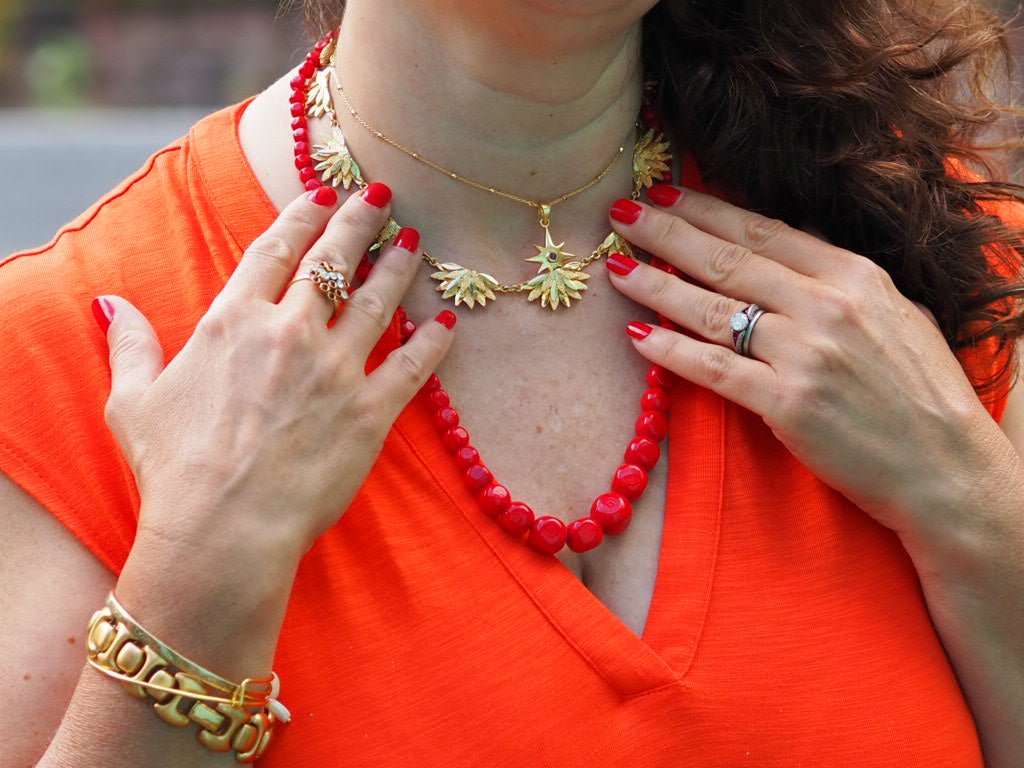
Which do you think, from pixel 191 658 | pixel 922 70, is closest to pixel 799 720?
pixel 191 658

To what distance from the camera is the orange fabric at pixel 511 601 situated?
1406 mm

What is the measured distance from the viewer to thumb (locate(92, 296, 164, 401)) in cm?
142

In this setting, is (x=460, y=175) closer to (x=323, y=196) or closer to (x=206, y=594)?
(x=323, y=196)

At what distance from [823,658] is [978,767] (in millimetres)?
261

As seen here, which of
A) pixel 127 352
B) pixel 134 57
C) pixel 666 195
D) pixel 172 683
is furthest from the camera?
pixel 134 57

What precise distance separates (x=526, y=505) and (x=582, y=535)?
8 centimetres

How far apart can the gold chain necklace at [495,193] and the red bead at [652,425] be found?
0.63 feet

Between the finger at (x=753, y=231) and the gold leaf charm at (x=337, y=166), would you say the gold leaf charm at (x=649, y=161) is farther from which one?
the gold leaf charm at (x=337, y=166)

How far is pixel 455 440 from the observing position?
1.56m

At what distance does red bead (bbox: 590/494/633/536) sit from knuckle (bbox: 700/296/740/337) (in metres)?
0.25

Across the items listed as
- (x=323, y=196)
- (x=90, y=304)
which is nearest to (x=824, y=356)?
(x=323, y=196)

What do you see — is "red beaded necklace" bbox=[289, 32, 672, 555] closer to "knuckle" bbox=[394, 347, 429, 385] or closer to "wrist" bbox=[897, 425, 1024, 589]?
"knuckle" bbox=[394, 347, 429, 385]

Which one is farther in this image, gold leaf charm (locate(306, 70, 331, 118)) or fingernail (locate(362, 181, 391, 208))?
gold leaf charm (locate(306, 70, 331, 118))

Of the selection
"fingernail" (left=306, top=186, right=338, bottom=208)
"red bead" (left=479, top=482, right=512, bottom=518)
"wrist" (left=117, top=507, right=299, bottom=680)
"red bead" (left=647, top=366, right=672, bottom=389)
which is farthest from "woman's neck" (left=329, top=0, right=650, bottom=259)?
"wrist" (left=117, top=507, right=299, bottom=680)
